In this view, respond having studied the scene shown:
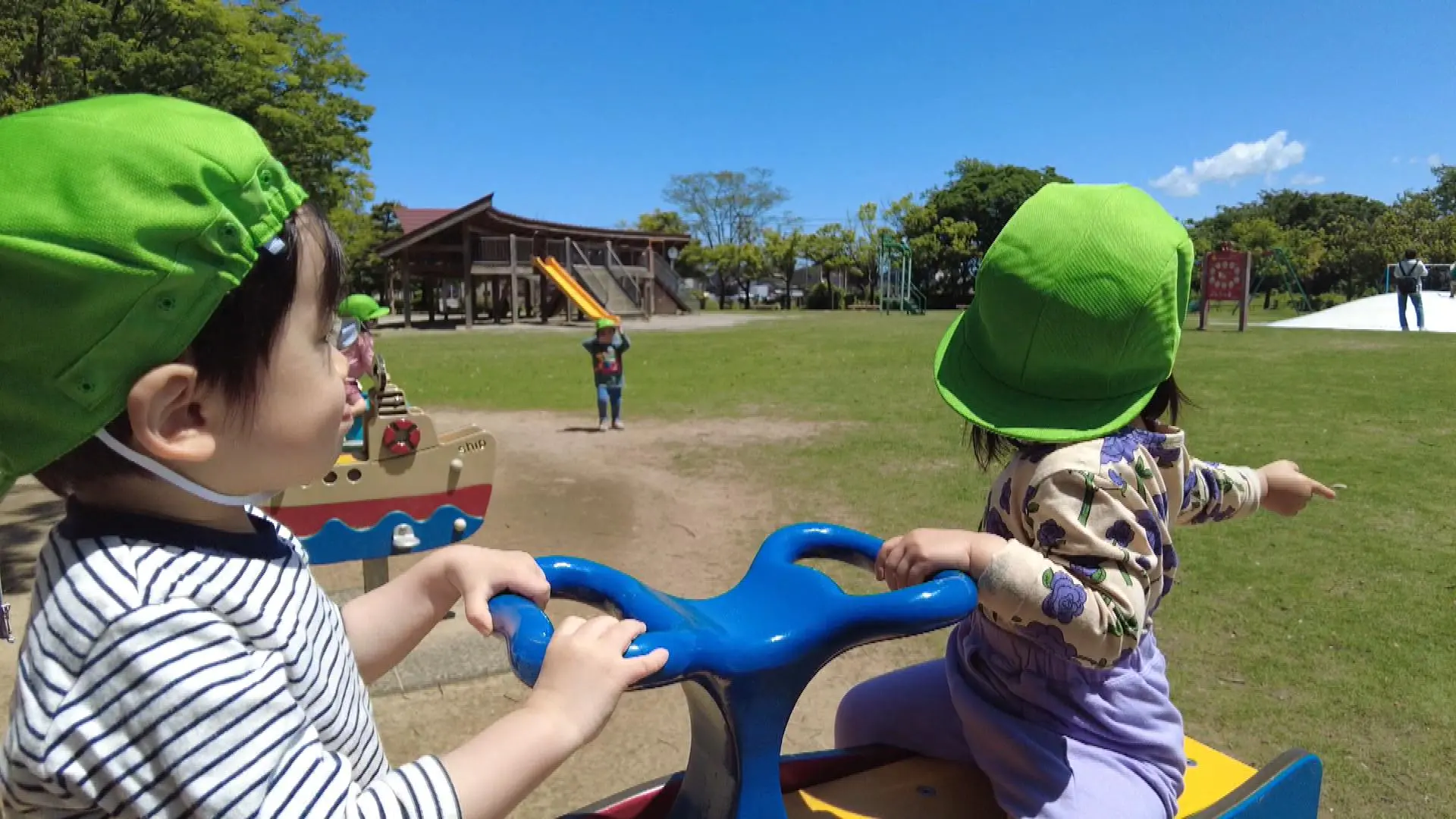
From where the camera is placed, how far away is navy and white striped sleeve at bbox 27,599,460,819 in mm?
873

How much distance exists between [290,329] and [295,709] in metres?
0.38

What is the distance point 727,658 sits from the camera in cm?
121

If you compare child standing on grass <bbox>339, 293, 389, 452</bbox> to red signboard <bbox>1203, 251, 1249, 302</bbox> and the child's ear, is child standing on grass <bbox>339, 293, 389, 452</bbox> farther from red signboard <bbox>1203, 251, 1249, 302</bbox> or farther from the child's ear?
red signboard <bbox>1203, 251, 1249, 302</bbox>

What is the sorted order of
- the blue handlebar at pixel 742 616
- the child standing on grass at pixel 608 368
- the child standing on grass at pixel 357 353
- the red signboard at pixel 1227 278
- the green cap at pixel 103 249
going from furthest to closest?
the red signboard at pixel 1227 278, the child standing on grass at pixel 608 368, the child standing on grass at pixel 357 353, the blue handlebar at pixel 742 616, the green cap at pixel 103 249

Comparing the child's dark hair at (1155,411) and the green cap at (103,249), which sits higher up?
the green cap at (103,249)

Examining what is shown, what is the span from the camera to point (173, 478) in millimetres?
997

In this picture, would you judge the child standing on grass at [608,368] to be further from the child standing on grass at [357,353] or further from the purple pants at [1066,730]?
the purple pants at [1066,730]

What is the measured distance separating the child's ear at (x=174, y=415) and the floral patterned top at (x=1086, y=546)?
104cm

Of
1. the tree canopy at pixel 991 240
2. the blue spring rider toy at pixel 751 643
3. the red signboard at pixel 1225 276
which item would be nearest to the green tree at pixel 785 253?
the tree canopy at pixel 991 240

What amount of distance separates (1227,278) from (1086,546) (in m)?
21.8

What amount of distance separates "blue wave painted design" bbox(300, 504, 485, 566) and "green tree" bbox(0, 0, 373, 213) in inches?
199

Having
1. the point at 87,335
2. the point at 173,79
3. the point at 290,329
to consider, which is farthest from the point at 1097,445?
the point at 173,79

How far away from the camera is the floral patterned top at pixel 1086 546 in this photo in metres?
1.43

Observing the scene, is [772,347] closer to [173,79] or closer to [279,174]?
[173,79]
